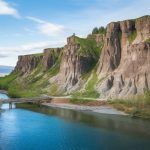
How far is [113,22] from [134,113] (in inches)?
2466

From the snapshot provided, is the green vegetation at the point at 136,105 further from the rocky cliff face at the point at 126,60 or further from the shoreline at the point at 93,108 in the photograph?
the rocky cliff face at the point at 126,60

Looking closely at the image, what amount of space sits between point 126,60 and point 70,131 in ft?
228

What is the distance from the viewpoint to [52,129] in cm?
10556

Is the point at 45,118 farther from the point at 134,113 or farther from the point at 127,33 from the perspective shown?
the point at 127,33

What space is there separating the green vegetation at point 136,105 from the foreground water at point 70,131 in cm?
595

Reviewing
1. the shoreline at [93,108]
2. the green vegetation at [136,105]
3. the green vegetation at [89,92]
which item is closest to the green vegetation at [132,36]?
the green vegetation at [89,92]

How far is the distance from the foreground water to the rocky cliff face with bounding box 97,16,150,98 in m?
23.8

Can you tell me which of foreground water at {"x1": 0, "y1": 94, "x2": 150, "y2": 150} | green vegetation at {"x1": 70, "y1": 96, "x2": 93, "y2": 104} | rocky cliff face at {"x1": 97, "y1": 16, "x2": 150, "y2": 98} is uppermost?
rocky cliff face at {"x1": 97, "y1": 16, "x2": 150, "y2": 98}

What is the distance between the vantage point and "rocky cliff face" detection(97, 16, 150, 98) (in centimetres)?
14950

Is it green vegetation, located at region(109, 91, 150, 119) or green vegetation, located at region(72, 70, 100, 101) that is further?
green vegetation, located at region(72, 70, 100, 101)

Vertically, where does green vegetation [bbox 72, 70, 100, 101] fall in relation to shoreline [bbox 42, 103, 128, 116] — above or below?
above

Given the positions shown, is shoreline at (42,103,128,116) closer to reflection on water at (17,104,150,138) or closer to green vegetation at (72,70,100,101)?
reflection on water at (17,104,150,138)

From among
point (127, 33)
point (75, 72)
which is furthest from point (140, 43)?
point (75, 72)

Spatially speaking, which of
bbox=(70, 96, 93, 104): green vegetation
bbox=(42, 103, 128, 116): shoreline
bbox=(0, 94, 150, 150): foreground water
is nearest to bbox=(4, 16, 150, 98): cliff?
bbox=(70, 96, 93, 104): green vegetation
